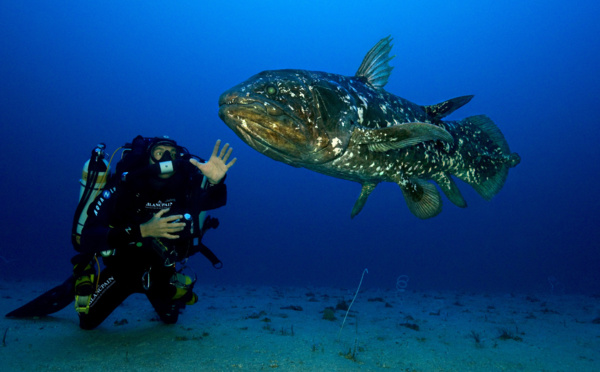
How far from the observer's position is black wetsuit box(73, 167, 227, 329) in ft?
14.4

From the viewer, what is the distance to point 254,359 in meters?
3.55

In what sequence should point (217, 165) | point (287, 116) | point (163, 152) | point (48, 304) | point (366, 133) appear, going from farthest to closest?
point (48, 304)
point (163, 152)
point (217, 165)
point (366, 133)
point (287, 116)

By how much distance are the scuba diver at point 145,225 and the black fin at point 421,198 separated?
241 centimetres

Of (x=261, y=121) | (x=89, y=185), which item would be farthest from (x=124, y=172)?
(x=261, y=121)

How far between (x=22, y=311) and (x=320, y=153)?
589cm

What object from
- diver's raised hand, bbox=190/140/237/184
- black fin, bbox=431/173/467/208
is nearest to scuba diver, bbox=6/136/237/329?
diver's raised hand, bbox=190/140/237/184

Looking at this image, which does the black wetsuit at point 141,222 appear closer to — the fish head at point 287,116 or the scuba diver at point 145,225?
the scuba diver at point 145,225

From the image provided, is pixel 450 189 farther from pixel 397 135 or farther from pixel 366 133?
pixel 366 133

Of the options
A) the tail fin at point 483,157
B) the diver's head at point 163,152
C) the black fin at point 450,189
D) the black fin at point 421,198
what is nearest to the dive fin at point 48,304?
the diver's head at point 163,152

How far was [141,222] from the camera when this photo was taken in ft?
14.4

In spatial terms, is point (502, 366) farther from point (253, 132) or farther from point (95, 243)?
point (95, 243)

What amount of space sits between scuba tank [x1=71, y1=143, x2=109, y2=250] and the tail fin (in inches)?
206

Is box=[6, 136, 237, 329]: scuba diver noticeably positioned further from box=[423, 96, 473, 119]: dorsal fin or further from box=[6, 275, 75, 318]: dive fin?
box=[423, 96, 473, 119]: dorsal fin

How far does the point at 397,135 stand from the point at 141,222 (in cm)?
353
